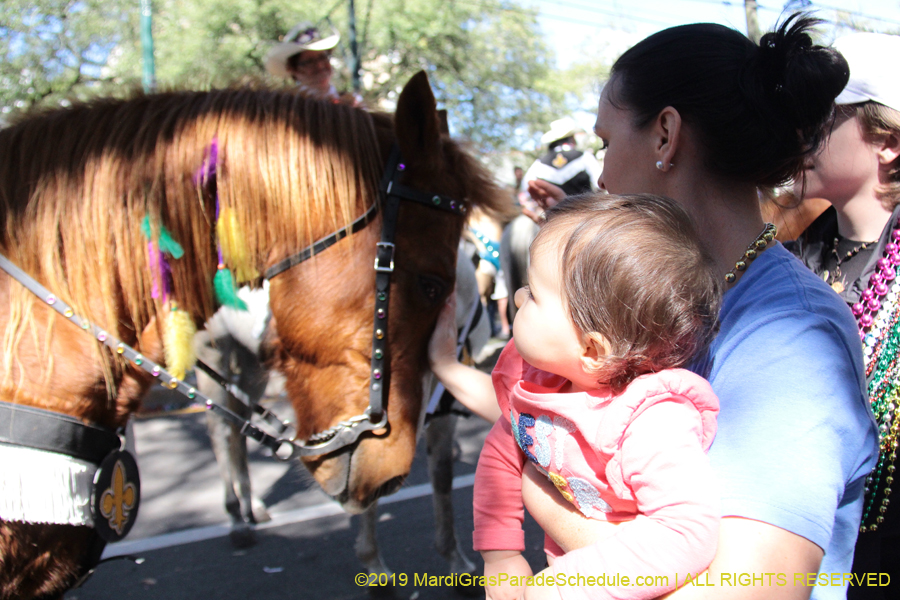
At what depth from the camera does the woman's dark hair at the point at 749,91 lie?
1059 millimetres

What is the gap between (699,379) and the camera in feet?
3.06

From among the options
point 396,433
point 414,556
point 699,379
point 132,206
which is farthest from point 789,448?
point 414,556

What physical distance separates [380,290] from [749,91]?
42.2 inches

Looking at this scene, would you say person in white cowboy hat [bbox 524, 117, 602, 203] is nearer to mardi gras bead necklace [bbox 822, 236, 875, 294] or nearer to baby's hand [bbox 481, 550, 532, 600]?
mardi gras bead necklace [bbox 822, 236, 875, 294]

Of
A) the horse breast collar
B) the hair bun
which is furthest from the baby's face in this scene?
the horse breast collar

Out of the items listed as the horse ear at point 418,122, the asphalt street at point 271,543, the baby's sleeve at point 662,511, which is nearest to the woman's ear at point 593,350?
the baby's sleeve at point 662,511

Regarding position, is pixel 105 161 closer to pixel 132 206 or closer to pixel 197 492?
pixel 132 206

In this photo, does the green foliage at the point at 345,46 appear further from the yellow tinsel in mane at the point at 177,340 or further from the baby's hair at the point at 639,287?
the baby's hair at the point at 639,287

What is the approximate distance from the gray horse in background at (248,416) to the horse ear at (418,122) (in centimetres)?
101

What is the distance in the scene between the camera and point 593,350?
3.25ft

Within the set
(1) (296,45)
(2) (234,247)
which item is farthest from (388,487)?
(1) (296,45)

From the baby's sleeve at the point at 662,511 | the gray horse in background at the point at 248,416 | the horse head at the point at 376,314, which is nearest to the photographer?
the baby's sleeve at the point at 662,511

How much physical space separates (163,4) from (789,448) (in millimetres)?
16475

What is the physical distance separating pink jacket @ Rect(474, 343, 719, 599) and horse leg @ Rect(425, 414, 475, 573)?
211 centimetres
